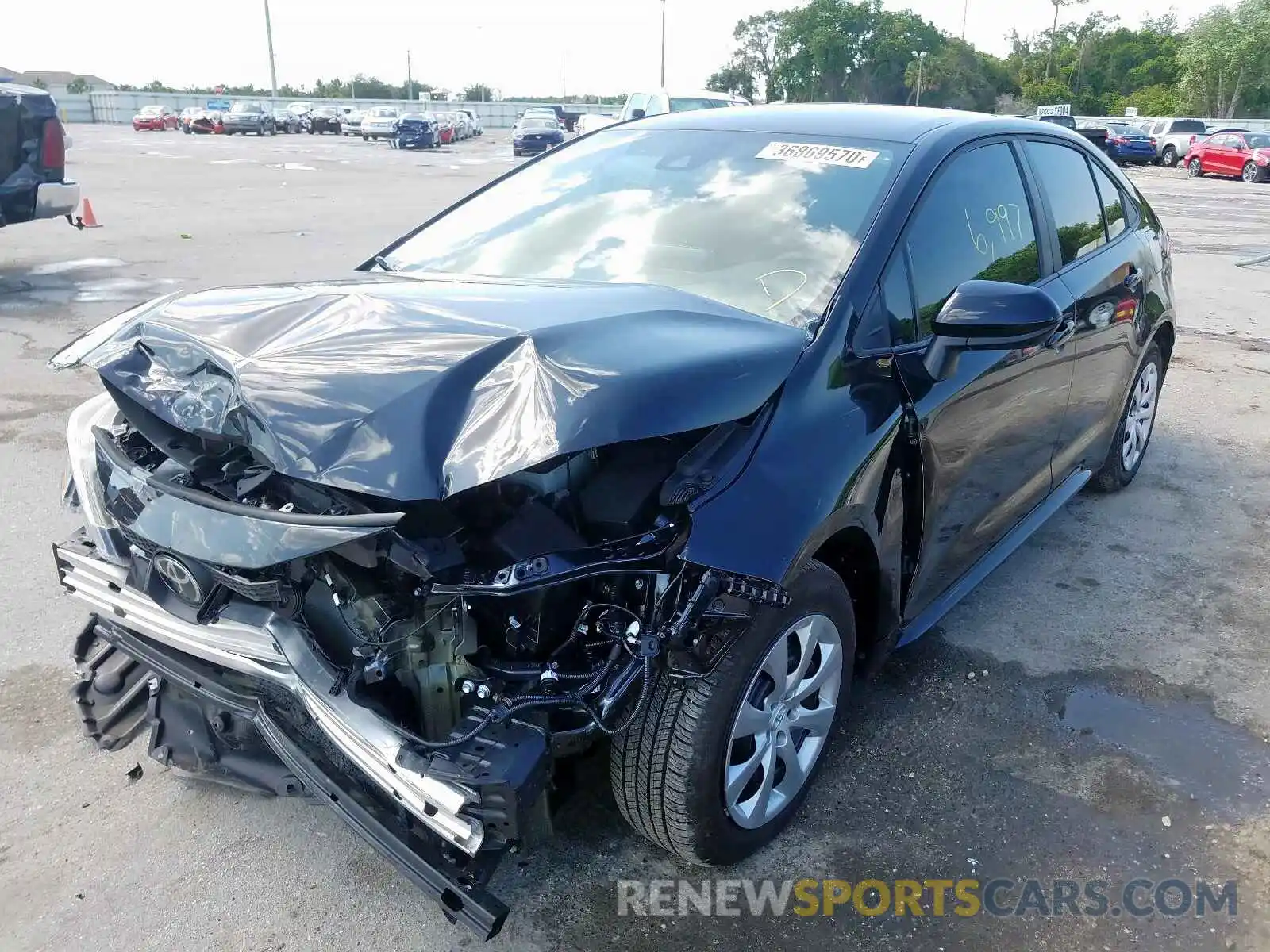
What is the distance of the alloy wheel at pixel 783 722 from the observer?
242 cm

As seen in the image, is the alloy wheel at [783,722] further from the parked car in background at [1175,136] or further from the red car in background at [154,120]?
the red car in background at [154,120]

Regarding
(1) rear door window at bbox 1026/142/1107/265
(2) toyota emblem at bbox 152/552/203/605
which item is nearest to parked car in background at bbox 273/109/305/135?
(1) rear door window at bbox 1026/142/1107/265

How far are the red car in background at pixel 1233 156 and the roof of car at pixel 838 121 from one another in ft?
99.8

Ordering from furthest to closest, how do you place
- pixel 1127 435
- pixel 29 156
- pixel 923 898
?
pixel 29 156
pixel 1127 435
pixel 923 898

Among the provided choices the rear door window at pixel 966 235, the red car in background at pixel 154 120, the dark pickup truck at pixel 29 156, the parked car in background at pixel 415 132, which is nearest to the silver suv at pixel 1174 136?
the parked car in background at pixel 415 132

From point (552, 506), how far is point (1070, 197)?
2856 mm

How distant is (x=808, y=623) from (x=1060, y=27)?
3460 inches

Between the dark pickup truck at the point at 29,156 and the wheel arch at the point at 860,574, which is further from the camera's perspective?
the dark pickup truck at the point at 29,156

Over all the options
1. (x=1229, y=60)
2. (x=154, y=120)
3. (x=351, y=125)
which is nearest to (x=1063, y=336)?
(x=351, y=125)

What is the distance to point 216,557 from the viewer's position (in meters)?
2.04

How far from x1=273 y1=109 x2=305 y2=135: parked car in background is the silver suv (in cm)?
4381

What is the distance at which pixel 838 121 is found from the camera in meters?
3.36

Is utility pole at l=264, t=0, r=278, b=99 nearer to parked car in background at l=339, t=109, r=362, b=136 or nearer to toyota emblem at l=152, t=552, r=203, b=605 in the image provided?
parked car in background at l=339, t=109, r=362, b=136

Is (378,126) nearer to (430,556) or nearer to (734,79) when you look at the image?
(734,79)
